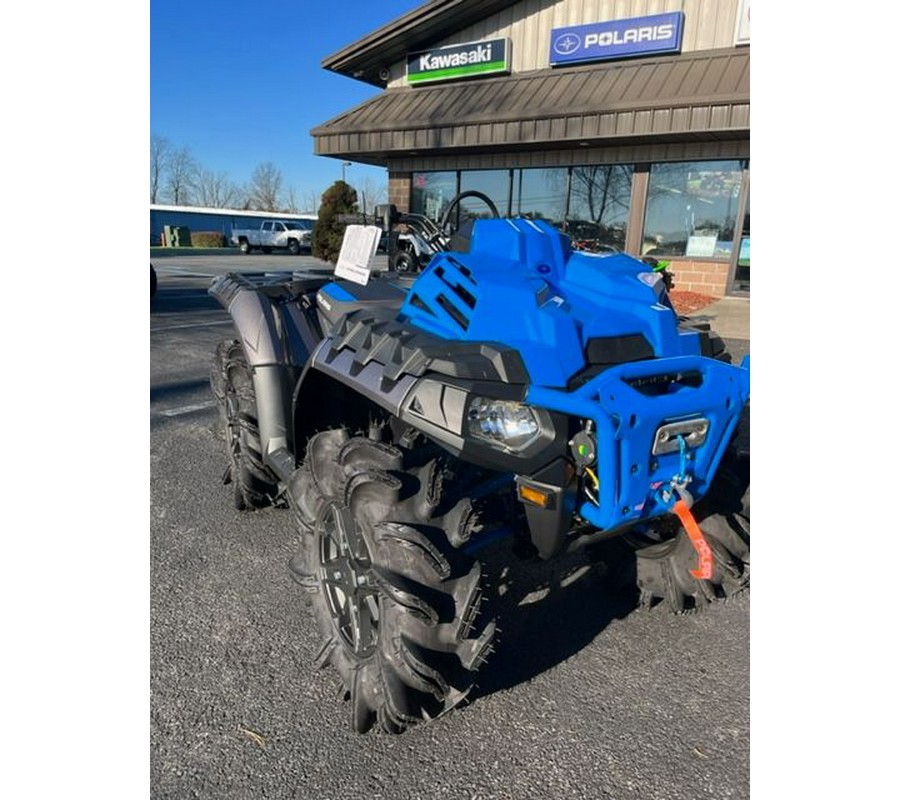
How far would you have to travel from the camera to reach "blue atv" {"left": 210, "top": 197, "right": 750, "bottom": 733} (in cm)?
187

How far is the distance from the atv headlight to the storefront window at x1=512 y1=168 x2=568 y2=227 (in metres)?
11.5

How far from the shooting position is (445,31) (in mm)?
13367

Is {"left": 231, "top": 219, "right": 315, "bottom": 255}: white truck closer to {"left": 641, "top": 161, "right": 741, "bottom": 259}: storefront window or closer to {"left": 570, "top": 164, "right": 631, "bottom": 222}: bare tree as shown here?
{"left": 570, "top": 164, "right": 631, "bottom": 222}: bare tree

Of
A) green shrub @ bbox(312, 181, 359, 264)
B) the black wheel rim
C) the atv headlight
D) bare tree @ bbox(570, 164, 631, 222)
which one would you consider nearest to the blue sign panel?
bare tree @ bbox(570, 164, 631, 222)

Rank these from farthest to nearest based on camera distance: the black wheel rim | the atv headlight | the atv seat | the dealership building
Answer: the dealership building, the atv seat, the black wheel rim, the atv headlight

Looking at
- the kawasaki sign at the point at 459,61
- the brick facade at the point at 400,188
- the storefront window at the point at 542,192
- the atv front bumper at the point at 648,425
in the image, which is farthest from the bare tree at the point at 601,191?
the atv front bumper at the point at 648,425

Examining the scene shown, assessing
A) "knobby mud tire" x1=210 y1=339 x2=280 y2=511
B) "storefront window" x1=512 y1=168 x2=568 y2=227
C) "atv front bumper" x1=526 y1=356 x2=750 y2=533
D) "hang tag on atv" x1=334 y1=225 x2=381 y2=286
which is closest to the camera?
"atv front bumper" x1=526 y1=356 x2=750 y2=533

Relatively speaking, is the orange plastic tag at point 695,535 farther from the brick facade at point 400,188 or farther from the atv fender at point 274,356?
the brick facade at point 400,188

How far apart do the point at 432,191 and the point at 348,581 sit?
13460 mm

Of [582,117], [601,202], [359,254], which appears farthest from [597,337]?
[601,202]

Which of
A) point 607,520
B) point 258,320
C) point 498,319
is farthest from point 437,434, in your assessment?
point 258,320

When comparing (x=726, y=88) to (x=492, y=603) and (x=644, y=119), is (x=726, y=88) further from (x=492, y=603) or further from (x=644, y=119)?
(x=492, y=603)

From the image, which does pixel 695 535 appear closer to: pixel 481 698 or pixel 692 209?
pixel 481 698

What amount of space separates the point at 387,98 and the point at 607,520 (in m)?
14.2
